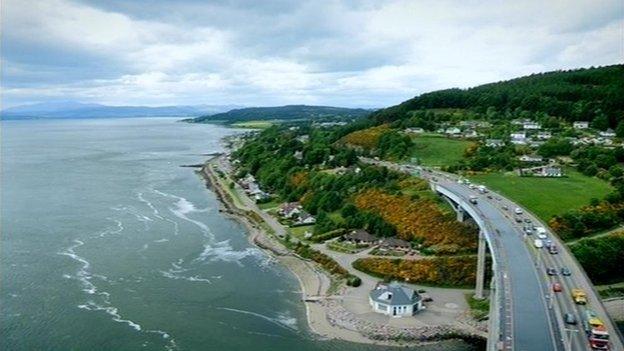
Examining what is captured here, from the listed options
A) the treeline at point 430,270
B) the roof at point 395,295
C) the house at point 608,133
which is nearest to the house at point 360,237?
the treeline at point 430,270

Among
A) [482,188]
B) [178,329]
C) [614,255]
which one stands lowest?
[178,329]

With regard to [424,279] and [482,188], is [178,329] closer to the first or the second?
[424,279]

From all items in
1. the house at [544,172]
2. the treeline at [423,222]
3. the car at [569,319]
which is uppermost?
the house at [544,172]

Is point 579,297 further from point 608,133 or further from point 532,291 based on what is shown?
point 608,133

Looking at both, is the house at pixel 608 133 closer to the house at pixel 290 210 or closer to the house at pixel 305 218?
the house at pixel 290 210

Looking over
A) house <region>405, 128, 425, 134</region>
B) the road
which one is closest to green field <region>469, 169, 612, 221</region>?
the road

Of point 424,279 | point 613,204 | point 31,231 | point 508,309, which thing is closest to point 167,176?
point 31,231

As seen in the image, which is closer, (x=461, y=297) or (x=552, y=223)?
(x=461, y=297)
